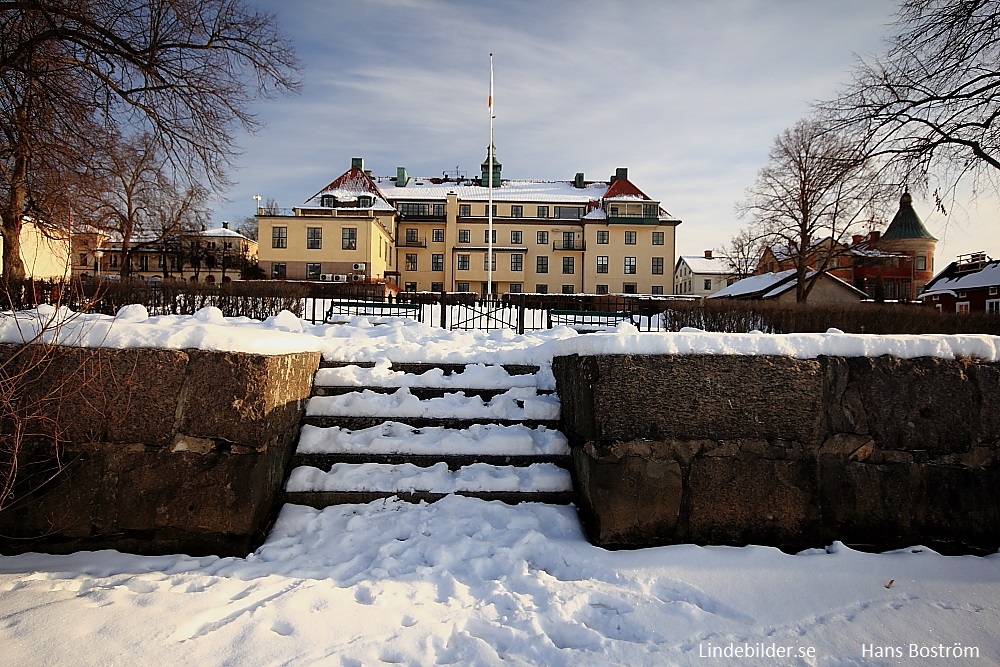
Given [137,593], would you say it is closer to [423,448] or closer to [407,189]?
[423,448]

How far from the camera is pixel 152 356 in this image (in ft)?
10.6

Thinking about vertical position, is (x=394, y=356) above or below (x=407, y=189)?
below

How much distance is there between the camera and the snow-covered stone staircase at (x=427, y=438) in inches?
142

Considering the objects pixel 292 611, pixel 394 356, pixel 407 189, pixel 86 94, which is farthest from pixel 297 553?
pixel 407 189

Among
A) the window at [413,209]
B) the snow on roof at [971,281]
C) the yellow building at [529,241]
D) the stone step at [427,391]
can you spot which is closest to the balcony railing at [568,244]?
the yellow building at [529,241]

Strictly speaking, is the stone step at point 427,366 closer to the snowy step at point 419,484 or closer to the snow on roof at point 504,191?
the snowy step at point 419,484

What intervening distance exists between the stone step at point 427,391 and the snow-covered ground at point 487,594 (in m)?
1.04

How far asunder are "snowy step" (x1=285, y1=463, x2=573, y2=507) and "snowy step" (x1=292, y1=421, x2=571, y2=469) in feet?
0.26

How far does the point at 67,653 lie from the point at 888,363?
4.37m

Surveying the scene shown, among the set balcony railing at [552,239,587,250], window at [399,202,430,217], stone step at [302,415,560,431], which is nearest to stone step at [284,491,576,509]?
stone step at [302,415,560,431]

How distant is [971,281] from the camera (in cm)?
3747

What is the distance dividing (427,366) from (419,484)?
1.46m

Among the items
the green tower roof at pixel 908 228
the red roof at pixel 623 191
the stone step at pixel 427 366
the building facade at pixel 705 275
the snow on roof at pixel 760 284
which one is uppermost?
the red roof at pixel 623 191

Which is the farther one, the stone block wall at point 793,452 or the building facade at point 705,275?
the building facade at point 705,275
